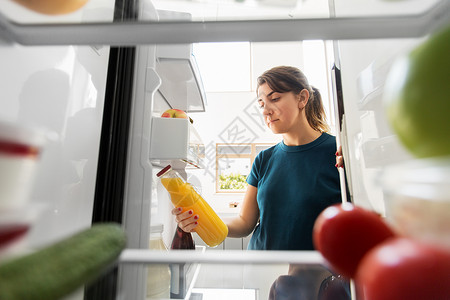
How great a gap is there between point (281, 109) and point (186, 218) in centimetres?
72

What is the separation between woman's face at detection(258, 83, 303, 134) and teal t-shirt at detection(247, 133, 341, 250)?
4.8 inches

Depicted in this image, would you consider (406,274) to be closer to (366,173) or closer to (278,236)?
(366,173)

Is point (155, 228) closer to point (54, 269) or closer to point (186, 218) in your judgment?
point (186, 218)

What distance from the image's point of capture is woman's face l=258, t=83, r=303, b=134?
118 cm

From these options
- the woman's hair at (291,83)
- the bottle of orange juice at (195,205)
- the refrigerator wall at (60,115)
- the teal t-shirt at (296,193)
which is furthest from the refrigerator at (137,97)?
the woman's hair at (291,83)

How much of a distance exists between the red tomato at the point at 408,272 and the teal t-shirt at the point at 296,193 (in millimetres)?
947

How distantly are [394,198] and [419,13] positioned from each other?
0.82ft

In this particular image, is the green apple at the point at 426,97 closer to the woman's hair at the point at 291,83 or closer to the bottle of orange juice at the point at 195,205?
the bottle of orange juice at the point at 195,205

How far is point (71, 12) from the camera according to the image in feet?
1.01

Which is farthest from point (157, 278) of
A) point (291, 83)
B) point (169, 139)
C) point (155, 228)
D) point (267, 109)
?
point (291, 83)

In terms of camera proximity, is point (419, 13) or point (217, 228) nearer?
point (419, 13)

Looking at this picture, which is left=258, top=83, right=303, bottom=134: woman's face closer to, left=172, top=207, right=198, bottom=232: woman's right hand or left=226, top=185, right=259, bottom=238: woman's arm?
left=226, top=185, right=259, bottom=238: woman's arm

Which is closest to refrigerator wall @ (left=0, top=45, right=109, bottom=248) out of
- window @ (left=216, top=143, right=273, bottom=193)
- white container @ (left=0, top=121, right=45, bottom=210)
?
white container @ (left=0, top=121, right=45, bottom=210)

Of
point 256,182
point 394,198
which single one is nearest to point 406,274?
point 394,198
